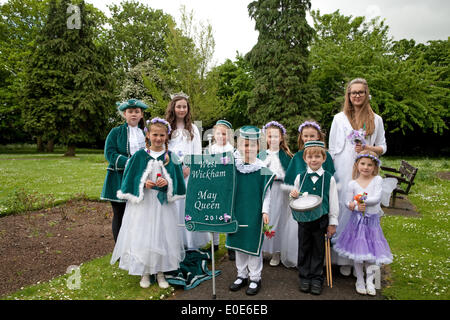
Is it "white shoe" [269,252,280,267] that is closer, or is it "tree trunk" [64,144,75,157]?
"white shoe" [269,252,280,267]

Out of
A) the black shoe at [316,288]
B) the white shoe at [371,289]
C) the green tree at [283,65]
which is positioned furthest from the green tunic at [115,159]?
the green tree at [283,65]

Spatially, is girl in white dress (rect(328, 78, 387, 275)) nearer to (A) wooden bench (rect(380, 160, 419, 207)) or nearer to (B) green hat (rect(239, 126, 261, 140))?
(B) green hat (rect(239, 126, 261, 140))

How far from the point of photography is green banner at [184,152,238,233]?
362cm

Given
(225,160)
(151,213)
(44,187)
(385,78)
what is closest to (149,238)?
Answer: (151,213)

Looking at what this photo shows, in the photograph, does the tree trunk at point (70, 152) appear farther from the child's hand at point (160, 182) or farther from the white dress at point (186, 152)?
the child's hand at point (160, 182)

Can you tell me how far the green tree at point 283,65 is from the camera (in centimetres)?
2294

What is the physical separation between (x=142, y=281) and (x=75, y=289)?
84cm

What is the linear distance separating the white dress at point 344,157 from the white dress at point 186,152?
2113 mm

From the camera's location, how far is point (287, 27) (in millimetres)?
23656

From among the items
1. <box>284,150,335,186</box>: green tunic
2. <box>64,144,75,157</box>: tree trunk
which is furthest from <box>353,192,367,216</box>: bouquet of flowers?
<box>64,144,75,157</box>: tree trunk

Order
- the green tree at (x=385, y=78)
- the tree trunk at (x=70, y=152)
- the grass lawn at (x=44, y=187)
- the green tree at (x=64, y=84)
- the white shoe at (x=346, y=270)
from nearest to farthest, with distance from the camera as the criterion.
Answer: the white shoe at (x=346, y=270) → the grass lawn at (x=44, y=187) → the green tree at (x=385, y=78) → the green tree at (x=64, y=84) → the tree trunk at (x=70, y=152)

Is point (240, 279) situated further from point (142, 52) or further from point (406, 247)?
point (142, 52)

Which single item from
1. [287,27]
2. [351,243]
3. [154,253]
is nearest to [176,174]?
[154,253]

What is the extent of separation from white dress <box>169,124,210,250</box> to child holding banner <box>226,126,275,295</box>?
127 cm
